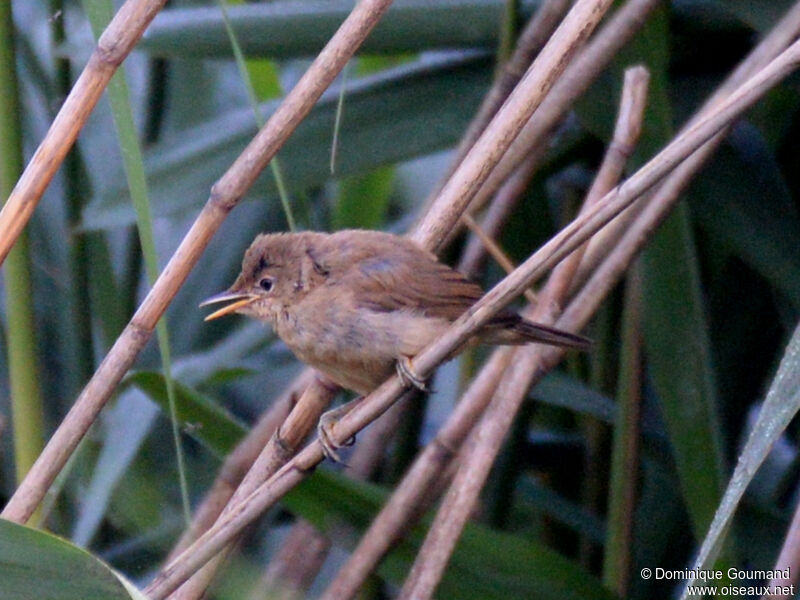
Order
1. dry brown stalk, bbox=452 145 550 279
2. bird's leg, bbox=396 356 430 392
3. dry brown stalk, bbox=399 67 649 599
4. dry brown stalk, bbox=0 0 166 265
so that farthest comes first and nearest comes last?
Result: dry brown stalk, bbox=452 145 550 279, dry brown stalk, bbox=399 67 649 599, bird's leg, bbox=396 356 430 392, dry brown stalk, bbox=0 0 166 265

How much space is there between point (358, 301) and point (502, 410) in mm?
342

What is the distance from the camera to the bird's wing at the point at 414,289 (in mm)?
1836

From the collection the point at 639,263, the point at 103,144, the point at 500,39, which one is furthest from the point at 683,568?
the point at 103,144

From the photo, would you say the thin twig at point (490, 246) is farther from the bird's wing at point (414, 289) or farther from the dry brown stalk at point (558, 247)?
the dry brown stalk at point (558, 247)

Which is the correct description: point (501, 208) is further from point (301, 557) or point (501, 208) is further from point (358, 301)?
point (301, 557)

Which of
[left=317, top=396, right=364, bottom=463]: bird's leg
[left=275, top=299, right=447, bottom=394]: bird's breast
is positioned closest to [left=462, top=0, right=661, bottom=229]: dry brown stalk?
[left=275, top=299, right=447, bottom=394]: bird's breast

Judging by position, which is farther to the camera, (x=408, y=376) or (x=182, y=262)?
(x=408, y=376)

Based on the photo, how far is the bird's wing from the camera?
1.84 m

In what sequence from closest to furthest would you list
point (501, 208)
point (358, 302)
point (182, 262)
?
point (182, 262)
point (358, 302)
point (501, 208)

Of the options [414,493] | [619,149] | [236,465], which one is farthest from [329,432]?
[619,149]

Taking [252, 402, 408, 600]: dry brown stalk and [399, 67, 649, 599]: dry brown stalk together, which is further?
[252, 402, 408, 600]: dry brown stalk

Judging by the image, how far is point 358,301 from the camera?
187 centimetres

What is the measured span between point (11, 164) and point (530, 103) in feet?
2.42

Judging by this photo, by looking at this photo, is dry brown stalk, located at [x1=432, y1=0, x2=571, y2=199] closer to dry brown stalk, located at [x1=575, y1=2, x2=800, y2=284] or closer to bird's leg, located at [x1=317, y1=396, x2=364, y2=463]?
dry brown stalk, located at [x1=575, y1=2, x2=800, y2=284]
